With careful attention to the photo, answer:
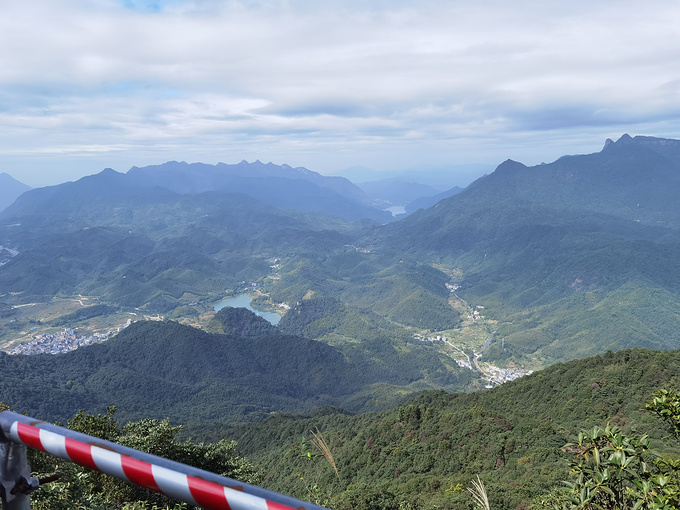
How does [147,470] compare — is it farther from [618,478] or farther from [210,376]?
[210,376]

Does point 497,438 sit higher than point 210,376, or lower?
higher

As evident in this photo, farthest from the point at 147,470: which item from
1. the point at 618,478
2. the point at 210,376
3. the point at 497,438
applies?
the point at 210,376

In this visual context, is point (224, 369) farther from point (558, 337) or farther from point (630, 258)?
point (630, 258)

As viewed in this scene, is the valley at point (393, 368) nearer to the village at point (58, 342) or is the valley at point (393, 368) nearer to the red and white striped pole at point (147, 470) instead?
the village at point (58, 342)

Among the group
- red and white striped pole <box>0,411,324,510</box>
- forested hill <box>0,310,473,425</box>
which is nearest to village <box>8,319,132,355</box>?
forested hill <box>0,310,473,425</box>

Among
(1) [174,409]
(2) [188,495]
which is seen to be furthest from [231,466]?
(1) [174,409]

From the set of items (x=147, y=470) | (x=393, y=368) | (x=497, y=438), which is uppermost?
(x=147, y=470)

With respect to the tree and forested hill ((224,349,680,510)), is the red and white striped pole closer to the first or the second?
the tree

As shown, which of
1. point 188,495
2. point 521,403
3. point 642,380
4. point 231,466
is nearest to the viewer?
point 188,495
